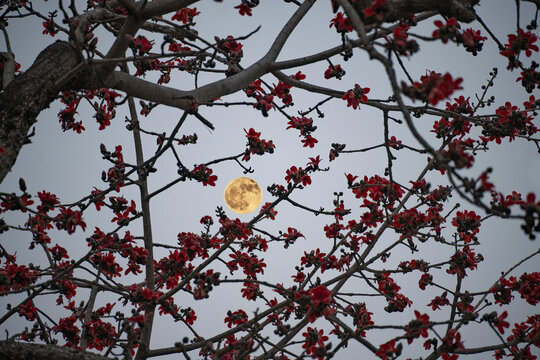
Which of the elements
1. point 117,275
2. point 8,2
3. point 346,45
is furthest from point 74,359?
point 8,2

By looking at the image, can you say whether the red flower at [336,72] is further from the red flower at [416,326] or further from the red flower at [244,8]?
the red flower at [416,326]

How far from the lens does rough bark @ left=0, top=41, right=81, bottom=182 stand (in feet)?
6.35

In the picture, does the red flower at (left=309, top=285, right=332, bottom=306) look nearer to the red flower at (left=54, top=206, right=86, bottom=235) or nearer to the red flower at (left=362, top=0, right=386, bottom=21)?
the red flower at (left=362, top=0, right=386, bottom=21)

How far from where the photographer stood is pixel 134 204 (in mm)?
3621

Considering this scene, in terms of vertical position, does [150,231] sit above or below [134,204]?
below

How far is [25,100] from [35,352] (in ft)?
4.49

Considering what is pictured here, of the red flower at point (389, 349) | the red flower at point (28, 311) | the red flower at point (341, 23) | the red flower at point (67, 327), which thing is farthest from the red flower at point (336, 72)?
the red flower at point (28, 311)

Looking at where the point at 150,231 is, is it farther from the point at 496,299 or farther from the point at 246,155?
the point at 496,299

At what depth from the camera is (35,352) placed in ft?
6.77

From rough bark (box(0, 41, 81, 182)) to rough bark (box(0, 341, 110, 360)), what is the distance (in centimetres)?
91

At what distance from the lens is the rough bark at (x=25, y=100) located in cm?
194

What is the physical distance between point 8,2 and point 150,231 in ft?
8.13

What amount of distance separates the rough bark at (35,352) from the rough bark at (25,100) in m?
0.91

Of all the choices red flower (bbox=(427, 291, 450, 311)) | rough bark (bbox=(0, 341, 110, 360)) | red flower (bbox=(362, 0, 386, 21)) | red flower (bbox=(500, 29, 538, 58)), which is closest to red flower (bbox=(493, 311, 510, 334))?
red flower (bbox=(427, 291, 450, 311))
